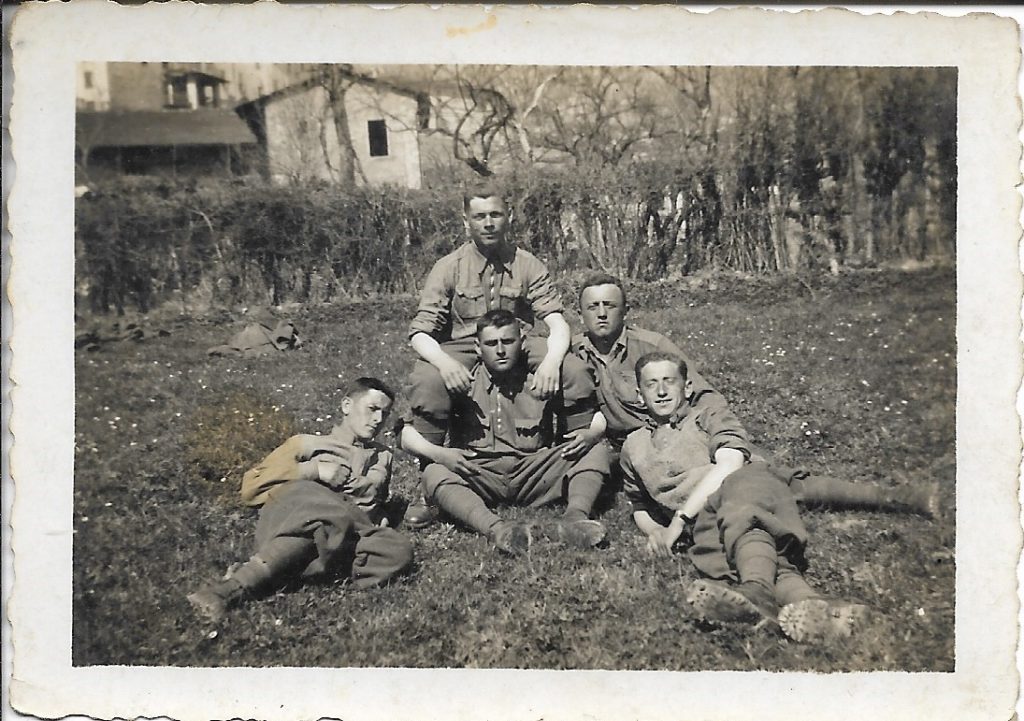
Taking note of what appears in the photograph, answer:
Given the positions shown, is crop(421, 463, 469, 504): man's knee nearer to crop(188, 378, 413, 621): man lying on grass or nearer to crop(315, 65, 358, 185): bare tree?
crop(188, 378, 413, 621): man lying on grass

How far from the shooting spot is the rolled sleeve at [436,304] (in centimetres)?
457

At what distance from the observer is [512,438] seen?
14.8 feet

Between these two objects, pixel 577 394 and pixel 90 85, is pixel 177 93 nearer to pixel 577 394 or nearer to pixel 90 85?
pixel 90 85

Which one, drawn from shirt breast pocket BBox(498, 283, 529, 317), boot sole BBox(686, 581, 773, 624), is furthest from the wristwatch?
shirt breast pocket BBox(498, 283, 529, 317)

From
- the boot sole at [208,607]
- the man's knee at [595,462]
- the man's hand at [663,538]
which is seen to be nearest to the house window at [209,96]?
the boot sole at [208,607]

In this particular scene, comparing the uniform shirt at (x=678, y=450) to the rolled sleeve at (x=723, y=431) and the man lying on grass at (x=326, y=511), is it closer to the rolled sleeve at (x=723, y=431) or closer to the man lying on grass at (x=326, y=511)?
the rolled sleeve at (x=723, y=431)

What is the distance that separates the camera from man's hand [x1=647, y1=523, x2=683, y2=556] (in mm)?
4309

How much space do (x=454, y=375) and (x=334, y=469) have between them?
0.75 meters

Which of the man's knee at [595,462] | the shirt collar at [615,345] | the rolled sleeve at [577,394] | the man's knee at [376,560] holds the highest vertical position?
the shirt collar at [615,345]

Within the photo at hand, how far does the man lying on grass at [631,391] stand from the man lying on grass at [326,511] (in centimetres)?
108

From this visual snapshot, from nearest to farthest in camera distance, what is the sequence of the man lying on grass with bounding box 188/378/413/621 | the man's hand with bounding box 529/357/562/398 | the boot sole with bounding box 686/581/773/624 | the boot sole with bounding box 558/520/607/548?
the boot sole with bounding box 686/581/773/624
the man lying on grass with bounding box 188/378/413/621
the boot sole with bounding box 558/520/607/548
the man's hand with bounding box 529/357/562/398

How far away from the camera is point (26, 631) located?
4406 mm

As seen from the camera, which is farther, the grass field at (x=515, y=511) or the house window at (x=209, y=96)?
the house window at (x=209, y=96)

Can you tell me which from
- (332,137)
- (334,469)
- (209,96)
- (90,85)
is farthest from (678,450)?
(90,85)
